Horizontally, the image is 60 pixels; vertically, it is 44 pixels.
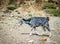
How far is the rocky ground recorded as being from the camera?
1.35 m

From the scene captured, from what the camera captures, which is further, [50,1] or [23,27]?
[50,1]

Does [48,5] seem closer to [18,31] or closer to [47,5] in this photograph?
[47,5]

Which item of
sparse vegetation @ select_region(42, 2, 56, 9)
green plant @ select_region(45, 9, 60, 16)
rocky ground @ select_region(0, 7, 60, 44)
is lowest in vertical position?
rocky ground @ select_region(0, 7, 60, 44)

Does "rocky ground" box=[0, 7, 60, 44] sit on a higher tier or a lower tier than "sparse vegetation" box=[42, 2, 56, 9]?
lower

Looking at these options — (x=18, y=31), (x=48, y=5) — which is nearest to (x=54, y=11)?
(x=48, y=5)

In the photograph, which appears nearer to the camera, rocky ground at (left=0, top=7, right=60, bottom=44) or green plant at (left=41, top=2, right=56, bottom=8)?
rocky ground at (left=0, top=7, right=60, bottom=44)

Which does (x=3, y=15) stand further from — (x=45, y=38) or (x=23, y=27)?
(x=45, y=38)

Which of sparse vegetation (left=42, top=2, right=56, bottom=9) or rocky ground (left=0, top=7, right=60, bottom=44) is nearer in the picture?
rocky ground (left=0, top=7, right=60, bottom=44)

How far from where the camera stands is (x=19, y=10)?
1.48m

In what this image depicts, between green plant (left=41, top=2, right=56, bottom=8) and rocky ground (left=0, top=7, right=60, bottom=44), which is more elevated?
green plant (left=41, top=2, right=56, bottom=8)

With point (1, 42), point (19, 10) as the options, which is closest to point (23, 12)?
point (19, 10)

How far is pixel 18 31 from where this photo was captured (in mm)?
1398

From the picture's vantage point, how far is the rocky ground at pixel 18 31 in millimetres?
1350

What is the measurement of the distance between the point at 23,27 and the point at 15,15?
11cm
